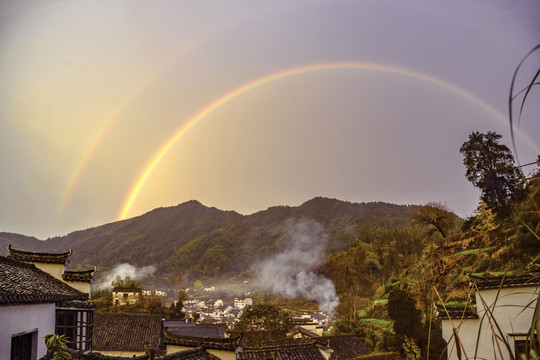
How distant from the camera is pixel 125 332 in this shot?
28.6 metres

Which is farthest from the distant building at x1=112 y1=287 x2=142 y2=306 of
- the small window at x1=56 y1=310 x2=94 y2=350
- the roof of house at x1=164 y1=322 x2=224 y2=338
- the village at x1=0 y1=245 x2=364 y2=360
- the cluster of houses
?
the small window at x1=56 y1=310 x2=94 y2=350

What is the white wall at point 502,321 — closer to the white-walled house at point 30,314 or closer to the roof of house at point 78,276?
the white-walled house at point 30,314

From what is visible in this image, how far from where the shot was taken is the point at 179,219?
462 ft

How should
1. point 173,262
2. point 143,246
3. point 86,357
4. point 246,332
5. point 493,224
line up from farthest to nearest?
point 143,246, point 173,262, point 246,332, point 493,224, point 86,357

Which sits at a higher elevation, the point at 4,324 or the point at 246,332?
the point at 4,324

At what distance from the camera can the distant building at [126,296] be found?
56500 mm

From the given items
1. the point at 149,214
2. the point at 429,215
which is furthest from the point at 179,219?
the point at 429,215

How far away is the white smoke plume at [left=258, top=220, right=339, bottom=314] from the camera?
73812 mm

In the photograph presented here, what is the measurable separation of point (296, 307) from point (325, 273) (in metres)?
7.63

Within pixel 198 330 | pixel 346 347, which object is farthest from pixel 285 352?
pixel 198 330

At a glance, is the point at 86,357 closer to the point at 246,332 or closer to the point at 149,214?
the point at 246,332

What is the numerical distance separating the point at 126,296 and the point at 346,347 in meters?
40.3

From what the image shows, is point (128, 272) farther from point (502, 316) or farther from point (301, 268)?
point (502, 316)

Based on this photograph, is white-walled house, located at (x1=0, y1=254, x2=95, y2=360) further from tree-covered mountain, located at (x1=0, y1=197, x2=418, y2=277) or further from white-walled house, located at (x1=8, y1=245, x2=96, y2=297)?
tree-covered mountain, located at (x1=0, y1=197, x2=418, y2=277)
